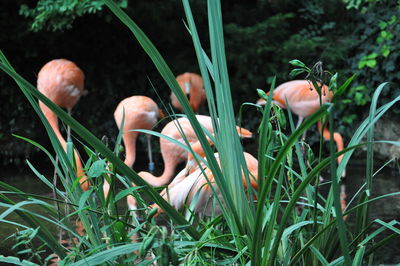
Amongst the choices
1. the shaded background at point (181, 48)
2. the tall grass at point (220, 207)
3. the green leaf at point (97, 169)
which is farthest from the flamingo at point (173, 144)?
the green leaf at point (97, 169)

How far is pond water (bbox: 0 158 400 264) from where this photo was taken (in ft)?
7.39

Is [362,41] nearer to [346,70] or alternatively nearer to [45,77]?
[346,70]

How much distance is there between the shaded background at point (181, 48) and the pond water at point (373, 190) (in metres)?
0.87

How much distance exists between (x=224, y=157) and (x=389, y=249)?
137 centimetres

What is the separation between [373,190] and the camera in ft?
12.5

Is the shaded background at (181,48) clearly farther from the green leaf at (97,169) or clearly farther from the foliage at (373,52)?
the green leaf at (97,169)

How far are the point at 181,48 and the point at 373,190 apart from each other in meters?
3.24

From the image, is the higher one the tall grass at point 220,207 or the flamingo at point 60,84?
the tall grass at point 220,207

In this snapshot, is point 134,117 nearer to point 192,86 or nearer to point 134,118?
point 134,118

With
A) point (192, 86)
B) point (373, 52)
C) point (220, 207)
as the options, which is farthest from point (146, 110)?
point (220, 207)

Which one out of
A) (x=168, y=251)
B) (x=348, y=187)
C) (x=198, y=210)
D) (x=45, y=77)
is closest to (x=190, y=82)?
(x=45, y=77)

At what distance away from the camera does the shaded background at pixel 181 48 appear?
559 centimetres

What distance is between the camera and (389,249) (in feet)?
7.44

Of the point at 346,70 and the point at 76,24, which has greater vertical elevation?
the point at 76,24
